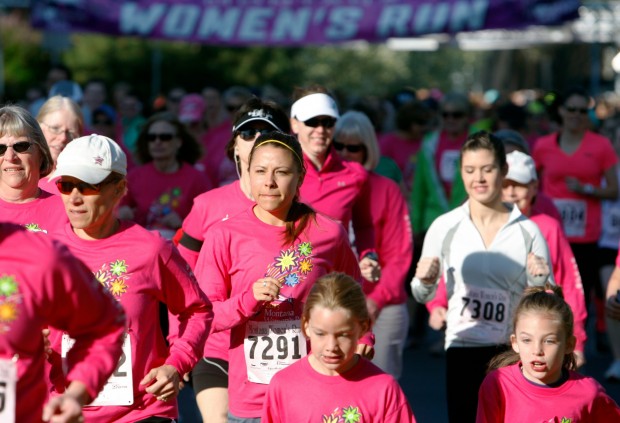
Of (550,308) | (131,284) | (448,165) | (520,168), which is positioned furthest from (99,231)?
(448,165)

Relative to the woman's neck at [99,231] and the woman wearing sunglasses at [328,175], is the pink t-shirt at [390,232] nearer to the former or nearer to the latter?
the woman wearing sunglasses at [328,175]

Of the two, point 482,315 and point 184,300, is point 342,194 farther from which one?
point 184,300

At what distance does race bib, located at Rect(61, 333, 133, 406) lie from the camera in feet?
15.9

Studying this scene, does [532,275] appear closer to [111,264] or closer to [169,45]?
[111,264]

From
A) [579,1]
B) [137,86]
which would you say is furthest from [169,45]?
[579,1]

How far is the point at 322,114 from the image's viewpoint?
22.7 feet

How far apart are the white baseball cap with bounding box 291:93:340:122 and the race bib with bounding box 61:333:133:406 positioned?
2.42 metres

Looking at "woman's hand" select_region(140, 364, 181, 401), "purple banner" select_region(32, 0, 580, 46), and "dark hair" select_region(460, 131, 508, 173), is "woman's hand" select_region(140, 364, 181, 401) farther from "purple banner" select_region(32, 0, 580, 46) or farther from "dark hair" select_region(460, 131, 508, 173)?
"purple banner" select_region(32, 0, 580, 46)

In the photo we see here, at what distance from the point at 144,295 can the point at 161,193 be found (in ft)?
13.4

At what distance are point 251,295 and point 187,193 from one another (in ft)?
12.4

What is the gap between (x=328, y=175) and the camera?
687 centimetres

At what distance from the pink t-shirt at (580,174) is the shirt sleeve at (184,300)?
247 inches

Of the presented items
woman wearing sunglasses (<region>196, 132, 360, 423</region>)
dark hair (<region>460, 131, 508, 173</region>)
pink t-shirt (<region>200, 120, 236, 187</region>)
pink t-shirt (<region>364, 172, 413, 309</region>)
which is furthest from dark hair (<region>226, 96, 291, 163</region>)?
pink t-shirt (<region>200, 120, 236, 187</region>)

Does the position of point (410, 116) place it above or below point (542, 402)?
above
